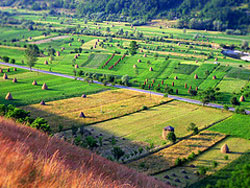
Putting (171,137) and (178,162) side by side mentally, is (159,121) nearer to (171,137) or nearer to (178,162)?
(171,137)

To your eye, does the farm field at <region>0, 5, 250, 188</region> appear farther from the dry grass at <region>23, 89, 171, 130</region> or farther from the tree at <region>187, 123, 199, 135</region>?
the tree at <region>187, 123, 199, 135</region>

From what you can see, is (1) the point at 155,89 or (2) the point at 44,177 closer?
(2) the point at 44,177

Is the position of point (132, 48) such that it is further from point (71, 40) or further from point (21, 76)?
point (21, 76)

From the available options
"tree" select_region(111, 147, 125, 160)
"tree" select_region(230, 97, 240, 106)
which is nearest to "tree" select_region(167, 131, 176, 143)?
"tree" select_region(111, 147, 125, 160)

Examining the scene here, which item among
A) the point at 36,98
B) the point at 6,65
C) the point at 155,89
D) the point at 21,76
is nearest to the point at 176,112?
the point at 155,89

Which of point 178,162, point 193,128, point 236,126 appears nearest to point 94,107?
point 193,128

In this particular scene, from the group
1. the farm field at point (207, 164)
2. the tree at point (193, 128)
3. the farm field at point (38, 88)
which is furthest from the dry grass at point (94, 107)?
the farm field at point (207, 164)

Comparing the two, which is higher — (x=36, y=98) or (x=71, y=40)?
(x=71, y=40)
